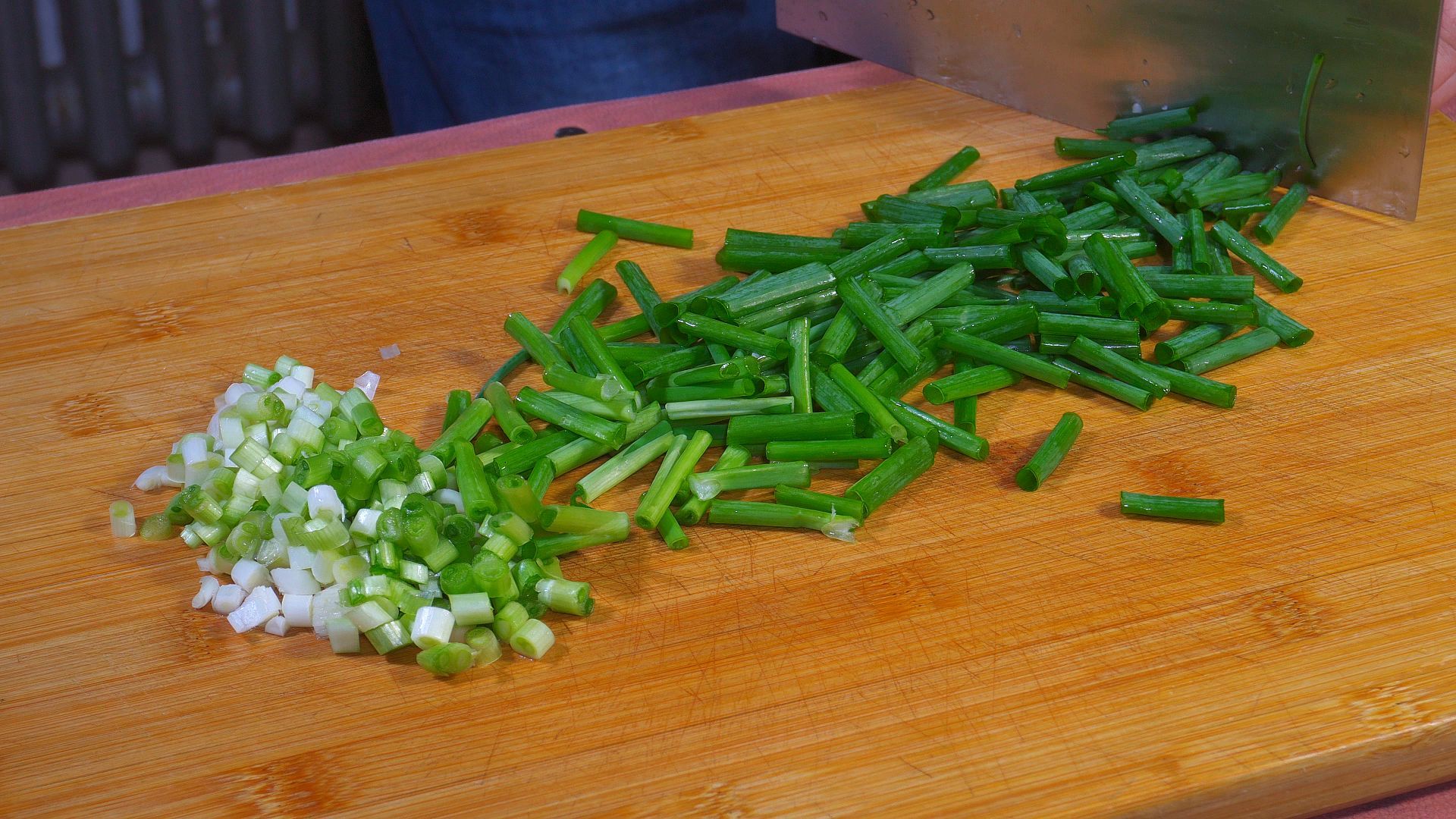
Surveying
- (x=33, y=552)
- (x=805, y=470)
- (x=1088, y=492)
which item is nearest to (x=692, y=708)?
(x=805, y=470)

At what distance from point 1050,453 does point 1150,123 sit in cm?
94

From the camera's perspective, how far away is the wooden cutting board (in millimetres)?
1317

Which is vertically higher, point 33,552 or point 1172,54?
point 1172,54

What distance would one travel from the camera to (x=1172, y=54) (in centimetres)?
229

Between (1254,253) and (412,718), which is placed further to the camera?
(1254,253)

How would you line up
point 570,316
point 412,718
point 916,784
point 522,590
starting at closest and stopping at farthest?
point 916,784, point 412,718, point 522,590, point 570,316

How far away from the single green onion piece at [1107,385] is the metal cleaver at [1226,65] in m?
0.70

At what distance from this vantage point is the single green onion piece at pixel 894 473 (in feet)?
5.36

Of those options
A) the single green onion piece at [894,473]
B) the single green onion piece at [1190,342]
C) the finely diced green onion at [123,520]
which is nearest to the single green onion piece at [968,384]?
the single green onion piece at [894,473]

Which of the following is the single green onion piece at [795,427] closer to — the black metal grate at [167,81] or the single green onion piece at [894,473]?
the single green onion piece at [894,473]

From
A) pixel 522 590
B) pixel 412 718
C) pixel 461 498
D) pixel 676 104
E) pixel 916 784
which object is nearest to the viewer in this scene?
pixel 916 784

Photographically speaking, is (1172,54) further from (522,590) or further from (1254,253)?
(522,590)

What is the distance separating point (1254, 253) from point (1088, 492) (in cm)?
66

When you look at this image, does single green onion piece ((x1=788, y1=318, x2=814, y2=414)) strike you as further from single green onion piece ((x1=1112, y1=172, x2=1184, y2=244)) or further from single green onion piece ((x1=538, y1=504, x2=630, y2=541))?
single green onion piece ((x1=1112, y1=172, x2=1184, y2=244))
